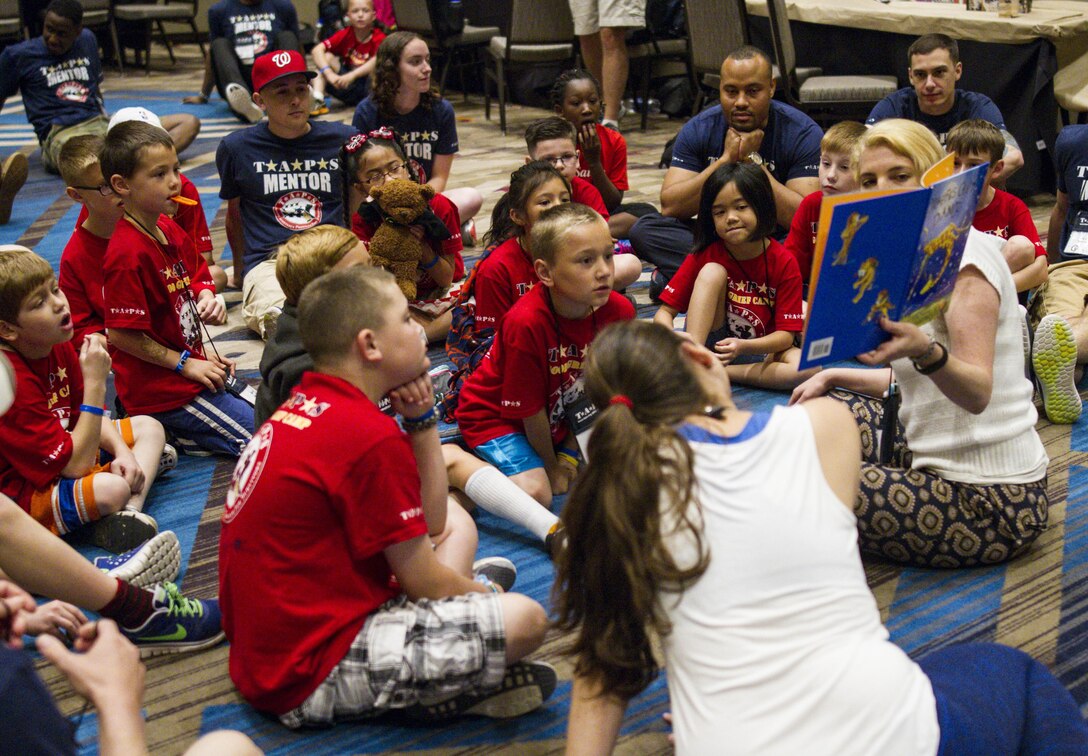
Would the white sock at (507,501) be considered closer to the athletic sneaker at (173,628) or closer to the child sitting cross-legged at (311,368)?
the child sitting cross-legged at (311,368)

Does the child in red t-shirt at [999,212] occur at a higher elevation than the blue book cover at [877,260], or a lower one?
lower

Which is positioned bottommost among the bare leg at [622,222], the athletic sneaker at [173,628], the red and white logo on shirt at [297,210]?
the athletic sneaker at [173,628]

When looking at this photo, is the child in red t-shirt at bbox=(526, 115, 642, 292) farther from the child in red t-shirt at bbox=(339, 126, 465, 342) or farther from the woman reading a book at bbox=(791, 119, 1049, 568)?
the woman reading a book at bbox=(791, 119, 1049, 568)

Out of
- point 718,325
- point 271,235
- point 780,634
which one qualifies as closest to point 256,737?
point 780,634

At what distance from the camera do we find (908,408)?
Result: 235 cm

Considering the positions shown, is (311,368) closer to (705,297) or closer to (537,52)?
(705,297)

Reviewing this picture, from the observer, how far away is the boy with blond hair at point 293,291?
7.61 feet

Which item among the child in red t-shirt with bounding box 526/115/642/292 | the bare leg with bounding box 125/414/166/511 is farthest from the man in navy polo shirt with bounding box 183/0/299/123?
the bare leg with bounding box 125/414/166/511

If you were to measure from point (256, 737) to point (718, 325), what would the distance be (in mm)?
1913

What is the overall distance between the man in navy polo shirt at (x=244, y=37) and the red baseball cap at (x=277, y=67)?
13.3ft

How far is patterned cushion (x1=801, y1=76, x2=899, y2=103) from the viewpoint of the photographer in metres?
5.47

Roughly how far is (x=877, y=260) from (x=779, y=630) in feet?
2.36

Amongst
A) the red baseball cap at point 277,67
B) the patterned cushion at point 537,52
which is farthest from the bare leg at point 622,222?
the patterned cushion at point 537,52

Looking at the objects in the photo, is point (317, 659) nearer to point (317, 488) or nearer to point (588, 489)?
point (317, 488)
